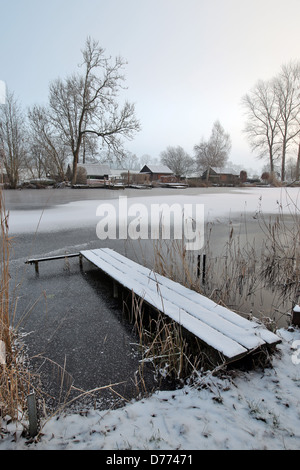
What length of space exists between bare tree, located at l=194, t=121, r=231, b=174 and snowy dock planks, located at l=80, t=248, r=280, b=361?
2080 inches

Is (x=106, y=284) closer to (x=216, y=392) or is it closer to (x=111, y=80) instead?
(x=216, y=392)

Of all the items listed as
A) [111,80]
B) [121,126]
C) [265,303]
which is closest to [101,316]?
[265,303]

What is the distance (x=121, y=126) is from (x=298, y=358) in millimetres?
26513

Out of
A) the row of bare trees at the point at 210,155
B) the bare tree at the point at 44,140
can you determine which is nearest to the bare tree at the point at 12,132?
the bare tree at the point at 44,140

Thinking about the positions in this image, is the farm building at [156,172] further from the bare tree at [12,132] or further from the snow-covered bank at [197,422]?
the snow-covered bank at [197,422]

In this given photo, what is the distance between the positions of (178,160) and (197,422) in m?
60.0

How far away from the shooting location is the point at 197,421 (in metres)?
1.52

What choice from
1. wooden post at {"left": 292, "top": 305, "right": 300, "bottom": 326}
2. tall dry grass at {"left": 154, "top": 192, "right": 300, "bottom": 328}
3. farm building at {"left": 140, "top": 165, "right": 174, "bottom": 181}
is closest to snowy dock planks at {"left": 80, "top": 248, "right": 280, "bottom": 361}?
tall dry grass at {"left": 154, "top": 192, "right": 300, "bottom": 328}

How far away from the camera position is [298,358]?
2.09 m

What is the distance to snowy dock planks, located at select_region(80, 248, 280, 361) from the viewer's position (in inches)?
74.4

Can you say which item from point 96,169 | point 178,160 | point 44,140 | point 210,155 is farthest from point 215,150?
point 44,140

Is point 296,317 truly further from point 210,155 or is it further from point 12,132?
point 210,155

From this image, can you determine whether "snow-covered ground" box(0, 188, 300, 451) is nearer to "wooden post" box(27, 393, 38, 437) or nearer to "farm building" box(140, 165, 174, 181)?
"wooden post" box(27, 393, 38, 437)

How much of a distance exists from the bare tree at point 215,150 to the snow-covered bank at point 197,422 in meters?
54.0
